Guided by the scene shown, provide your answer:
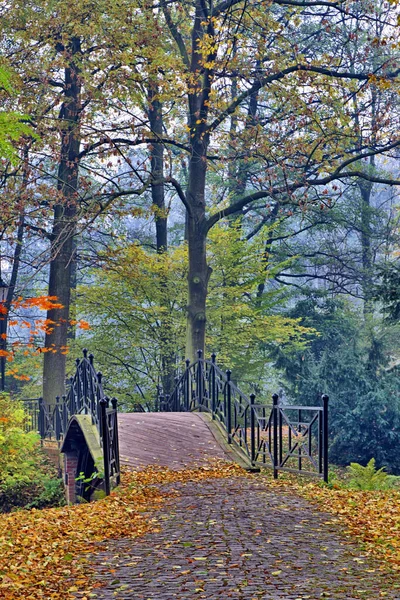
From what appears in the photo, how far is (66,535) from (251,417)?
4601mm

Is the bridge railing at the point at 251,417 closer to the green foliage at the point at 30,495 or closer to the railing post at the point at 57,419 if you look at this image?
the railing post at the point at 57,419

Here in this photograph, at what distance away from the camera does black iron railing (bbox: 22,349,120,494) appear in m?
9.60

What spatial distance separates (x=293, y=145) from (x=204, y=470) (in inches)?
299

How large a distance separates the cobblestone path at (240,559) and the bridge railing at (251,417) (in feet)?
6.65

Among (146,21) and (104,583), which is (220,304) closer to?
(146,21)

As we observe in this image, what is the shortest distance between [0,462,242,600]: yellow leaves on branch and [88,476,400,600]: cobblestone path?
0.67 ft

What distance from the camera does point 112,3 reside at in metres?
15.6

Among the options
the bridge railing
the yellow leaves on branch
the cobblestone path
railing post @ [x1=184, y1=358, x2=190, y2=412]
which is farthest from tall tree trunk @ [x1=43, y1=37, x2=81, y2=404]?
the cobblestone path

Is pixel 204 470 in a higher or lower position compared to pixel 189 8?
lower

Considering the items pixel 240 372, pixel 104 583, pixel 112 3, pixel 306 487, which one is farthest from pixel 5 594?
pixel 240 372

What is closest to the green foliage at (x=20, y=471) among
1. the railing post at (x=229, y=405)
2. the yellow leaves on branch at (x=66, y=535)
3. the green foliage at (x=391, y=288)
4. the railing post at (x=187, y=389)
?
the railing post at (x=187, y=389)

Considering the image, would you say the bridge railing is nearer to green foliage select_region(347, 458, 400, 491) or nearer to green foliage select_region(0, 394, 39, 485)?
green foliage select_region(347, 458, 400, 491)

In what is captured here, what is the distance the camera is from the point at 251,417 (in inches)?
439

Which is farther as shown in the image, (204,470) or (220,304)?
(220,304)
